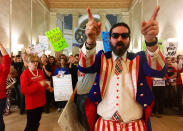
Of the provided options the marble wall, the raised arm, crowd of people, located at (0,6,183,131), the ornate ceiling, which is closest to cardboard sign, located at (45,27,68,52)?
the marble wall

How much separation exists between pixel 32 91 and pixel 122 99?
1.75m

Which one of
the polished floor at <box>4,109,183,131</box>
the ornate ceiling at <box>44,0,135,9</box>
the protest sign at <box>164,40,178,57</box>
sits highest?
the ornate ceiling at <box>44,0,135,9</box>

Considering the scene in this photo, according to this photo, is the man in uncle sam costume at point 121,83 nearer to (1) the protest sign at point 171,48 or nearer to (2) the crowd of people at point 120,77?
(2) the crowd of people at point 120,77

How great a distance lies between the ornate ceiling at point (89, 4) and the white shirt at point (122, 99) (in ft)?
41.8

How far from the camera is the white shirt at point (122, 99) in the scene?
1.18 meters

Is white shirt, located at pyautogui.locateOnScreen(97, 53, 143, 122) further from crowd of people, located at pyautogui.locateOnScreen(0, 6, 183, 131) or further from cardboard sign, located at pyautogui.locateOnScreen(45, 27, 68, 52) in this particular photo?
cardboard sign, located at pyautogui.locateOnScreen(45, 27, 68, 52)

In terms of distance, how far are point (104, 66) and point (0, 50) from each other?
204cm

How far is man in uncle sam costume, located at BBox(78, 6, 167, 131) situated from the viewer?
3.80 feet

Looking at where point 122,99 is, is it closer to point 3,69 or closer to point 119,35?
point 119,35

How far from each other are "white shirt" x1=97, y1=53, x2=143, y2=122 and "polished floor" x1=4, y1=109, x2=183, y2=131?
2761 millimetres

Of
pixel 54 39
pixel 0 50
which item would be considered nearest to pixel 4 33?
pixel 54 39

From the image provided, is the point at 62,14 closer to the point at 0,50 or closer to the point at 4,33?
the point at 4,33

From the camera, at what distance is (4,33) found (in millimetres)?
7160

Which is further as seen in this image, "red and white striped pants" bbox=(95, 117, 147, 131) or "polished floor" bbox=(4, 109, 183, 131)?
"polished floor" bbox=(4, 109, 183, 131)
